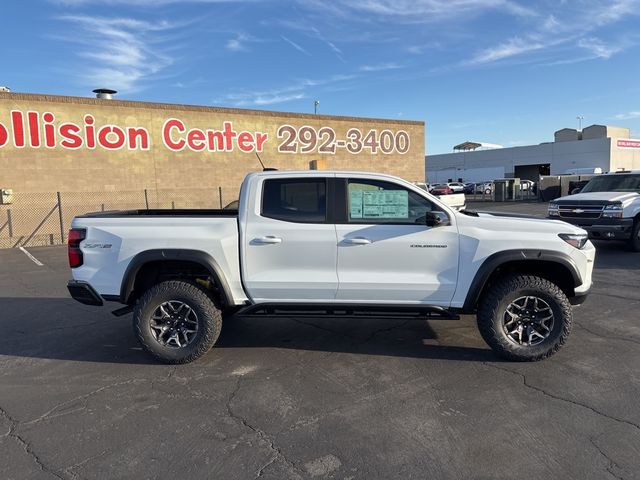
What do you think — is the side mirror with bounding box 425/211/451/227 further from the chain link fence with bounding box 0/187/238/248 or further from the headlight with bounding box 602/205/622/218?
the chain link fence with bounding box 0/187/238/248

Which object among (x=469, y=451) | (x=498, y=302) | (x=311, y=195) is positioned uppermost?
(x=311, y=195)

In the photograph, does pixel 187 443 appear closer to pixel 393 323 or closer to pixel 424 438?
pixel 424 438

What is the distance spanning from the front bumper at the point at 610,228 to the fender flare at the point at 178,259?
9.07 m

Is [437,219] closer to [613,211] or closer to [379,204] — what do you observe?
[379,204]

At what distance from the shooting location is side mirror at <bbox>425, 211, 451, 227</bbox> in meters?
4.41

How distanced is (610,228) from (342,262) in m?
8.79

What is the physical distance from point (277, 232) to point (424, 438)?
2.26 metres

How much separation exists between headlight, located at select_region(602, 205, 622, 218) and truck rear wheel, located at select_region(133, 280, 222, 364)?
31.7 feet

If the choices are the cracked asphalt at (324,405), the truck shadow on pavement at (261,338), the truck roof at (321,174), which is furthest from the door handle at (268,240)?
the cracked asphalt at (324,405)

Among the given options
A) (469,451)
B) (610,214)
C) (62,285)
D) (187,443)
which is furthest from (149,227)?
(610,214)

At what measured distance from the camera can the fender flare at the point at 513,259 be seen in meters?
4.42

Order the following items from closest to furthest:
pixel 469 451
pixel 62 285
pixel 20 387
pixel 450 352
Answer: pixel 469 451
pixel 20 387
pixel 450 352
pixel 62 285

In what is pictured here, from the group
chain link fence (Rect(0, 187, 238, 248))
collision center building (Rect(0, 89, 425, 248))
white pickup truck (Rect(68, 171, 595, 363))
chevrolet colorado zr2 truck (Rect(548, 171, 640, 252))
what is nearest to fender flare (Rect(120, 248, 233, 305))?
white pickup truck (Rect(68, 171, 595, 363))

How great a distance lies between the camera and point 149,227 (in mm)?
4625
